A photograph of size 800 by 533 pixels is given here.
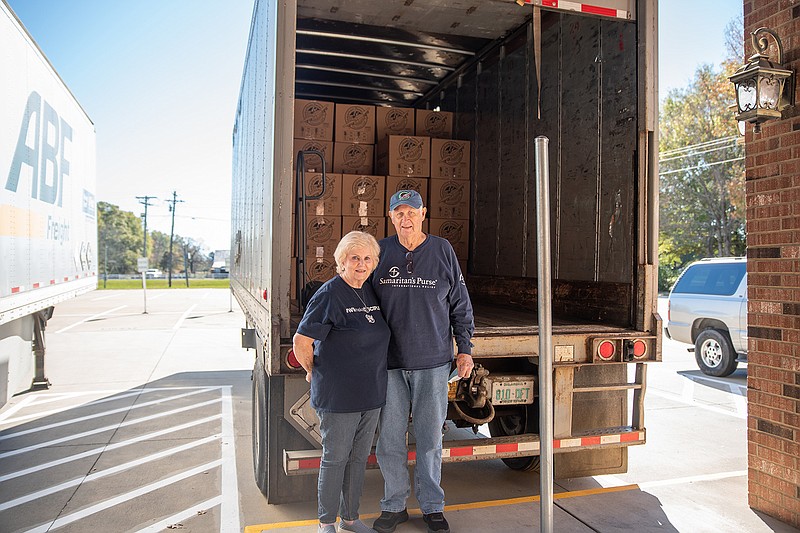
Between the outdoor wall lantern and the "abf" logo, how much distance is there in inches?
229

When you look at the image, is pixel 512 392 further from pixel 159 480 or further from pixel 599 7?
pixel 159 480

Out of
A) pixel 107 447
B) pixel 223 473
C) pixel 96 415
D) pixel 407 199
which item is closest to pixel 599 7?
pixel 407 199

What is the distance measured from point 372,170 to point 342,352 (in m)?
3.48

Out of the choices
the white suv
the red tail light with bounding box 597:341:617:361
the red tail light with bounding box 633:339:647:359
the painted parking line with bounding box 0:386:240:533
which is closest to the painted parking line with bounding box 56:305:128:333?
the painted parking line with bounding box 0:386:240:533

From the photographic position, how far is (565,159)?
5.28m

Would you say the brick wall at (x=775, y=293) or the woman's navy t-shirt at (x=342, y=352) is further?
the brick wall at (x=775, y=293)

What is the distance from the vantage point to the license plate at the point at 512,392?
4238 mm

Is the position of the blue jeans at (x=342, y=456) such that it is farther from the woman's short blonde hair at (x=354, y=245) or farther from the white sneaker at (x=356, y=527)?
the woman's short blonde hair at (x=354, y=245)

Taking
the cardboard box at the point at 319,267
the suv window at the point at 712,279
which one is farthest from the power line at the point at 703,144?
the cardboard box at the point at 319,267

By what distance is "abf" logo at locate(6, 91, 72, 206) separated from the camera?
19.6 ft

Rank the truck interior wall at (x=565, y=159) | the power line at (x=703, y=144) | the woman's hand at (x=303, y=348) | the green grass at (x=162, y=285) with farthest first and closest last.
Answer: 1. the green grass at (x=162, y=285)
2. the power line at (x=703, y=144)
3. the truck interior wall at (x=565, y=159)
4. the woman's hand at (x=303, y=348)

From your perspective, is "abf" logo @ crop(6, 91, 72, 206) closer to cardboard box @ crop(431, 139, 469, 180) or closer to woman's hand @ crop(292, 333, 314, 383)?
woman's hand @ crop(292, 333, 314, 383)

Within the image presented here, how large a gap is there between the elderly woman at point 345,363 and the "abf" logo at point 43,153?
12.5 ft

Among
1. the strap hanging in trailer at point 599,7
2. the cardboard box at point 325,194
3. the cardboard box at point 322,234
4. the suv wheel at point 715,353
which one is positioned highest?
the strap hanging in trailer at point 599,7
